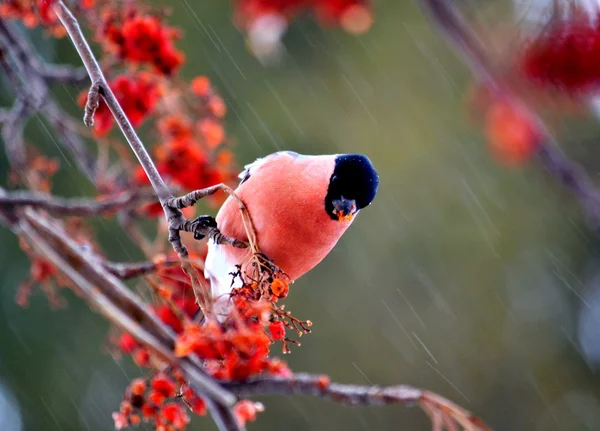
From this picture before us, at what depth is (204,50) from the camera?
3533mm

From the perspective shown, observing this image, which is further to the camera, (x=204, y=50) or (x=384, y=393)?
(x=204, y=50)

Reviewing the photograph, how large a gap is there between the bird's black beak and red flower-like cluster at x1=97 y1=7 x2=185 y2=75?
39 cm

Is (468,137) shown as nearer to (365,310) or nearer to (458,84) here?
(458,84)

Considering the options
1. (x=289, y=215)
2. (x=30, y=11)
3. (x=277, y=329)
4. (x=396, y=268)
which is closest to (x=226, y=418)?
(x=277, y=329)

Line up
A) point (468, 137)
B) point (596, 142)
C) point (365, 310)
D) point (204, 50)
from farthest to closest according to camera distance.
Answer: point (468, 137), point (365, 310), point (204, 50), point (596, 142)

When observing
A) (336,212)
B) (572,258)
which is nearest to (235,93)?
(572,258)

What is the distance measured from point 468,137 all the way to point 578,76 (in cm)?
315

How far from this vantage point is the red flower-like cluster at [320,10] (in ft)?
5.08

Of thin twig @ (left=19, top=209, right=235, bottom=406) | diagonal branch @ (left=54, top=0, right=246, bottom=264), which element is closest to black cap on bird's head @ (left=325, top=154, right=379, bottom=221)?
diagonal branch @ (left=54, top=0, right=246, bottom=264)

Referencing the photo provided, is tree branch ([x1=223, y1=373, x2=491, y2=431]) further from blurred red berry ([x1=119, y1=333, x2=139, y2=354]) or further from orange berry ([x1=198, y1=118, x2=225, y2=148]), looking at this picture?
orange berry ([x1=198, y1=118, x2=225, y2=148])

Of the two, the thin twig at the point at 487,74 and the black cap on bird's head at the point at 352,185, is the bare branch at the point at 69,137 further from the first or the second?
the thin twig at the point at 487,74

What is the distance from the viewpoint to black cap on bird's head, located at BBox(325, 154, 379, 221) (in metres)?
1.30

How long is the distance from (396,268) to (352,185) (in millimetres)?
2673

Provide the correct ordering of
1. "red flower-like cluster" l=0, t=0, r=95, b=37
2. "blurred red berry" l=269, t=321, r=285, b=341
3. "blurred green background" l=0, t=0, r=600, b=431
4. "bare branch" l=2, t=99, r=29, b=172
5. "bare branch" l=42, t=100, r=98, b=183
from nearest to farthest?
"blurred red berry" l=269, t=321, r=285, b=341, "red flower-like cluster" l=0, t=0, r=95, b=37, "bare branch" l=2, t=99, r=29, b=172, "bare branch" l=42, t=100, r=98, b=183, "blurred green background" l=0, t=0, r=600, b=431
